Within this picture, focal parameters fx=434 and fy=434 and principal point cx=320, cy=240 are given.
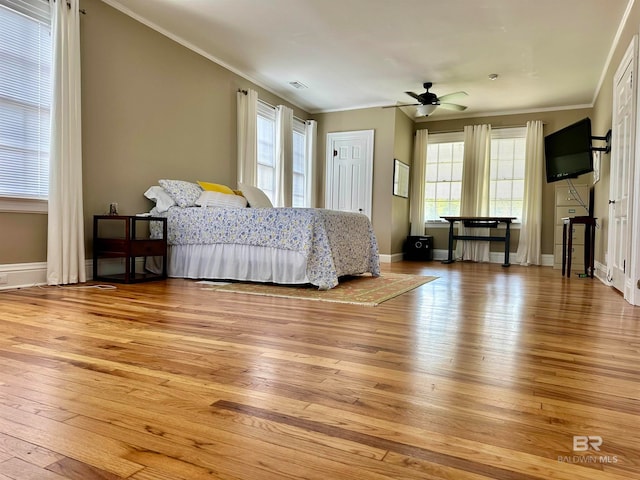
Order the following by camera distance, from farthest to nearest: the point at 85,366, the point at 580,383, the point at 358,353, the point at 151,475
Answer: the point at 358,353 < the point at 85,366 < the point at 580,383 < the point at 151,475

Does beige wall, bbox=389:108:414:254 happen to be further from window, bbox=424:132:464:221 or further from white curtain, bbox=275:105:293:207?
white curtain, bbox=275:105:293:207

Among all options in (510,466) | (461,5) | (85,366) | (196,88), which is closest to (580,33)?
(461,5)

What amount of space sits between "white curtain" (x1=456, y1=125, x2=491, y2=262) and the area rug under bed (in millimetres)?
3591

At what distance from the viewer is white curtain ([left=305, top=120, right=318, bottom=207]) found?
7559mm

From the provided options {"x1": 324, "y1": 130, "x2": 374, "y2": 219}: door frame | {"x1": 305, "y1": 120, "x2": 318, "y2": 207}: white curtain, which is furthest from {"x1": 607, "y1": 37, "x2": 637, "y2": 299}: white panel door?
{"x1": 305, "y1": 120, "x2": 318, "y2": 207}: white curtain

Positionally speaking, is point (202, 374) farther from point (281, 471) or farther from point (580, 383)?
point (580, 383)

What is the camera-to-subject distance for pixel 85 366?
5.24 ft

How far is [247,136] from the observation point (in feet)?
19.3

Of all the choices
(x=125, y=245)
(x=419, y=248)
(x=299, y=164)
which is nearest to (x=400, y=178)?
(x=419, y=248)

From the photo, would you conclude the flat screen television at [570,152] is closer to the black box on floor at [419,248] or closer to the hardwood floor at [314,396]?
the black box on floor at [419,248]

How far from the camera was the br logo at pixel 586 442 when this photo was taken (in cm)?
104

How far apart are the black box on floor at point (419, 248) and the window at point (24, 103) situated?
19.2 feet

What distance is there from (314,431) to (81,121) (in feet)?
12.2

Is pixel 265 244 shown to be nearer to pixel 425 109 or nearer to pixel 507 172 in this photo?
pixel 425 109
